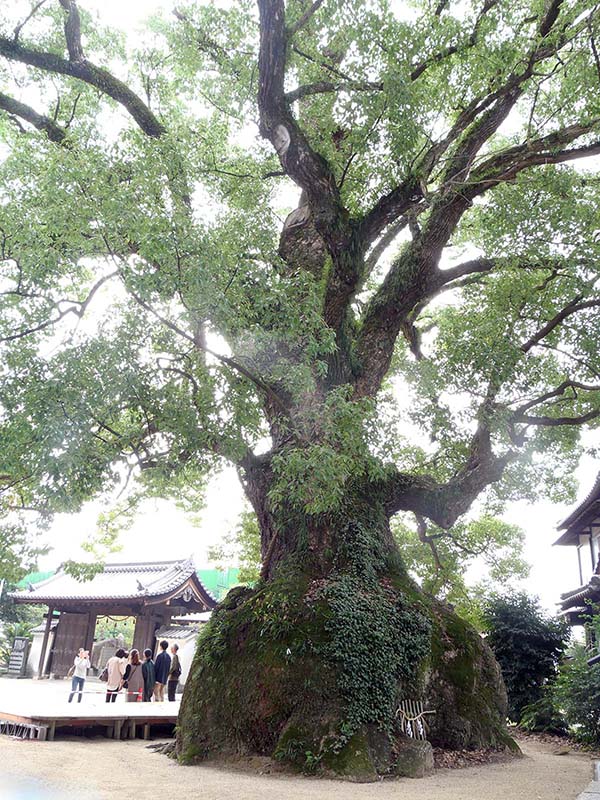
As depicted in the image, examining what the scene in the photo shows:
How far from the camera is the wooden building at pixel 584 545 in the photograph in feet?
53.3

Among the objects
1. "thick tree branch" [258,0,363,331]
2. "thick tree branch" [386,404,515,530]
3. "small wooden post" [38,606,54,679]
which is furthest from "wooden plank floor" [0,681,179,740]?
"small wooden post" [38,606,54,679]

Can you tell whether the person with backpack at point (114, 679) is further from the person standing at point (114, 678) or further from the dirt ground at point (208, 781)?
the dirt ground at point (208, 781)

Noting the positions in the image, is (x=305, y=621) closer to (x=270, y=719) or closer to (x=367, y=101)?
(x=270, y=719)

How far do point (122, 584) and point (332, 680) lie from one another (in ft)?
57.9

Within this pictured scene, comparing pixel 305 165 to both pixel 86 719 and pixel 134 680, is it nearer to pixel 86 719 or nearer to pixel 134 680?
pixel 86 719

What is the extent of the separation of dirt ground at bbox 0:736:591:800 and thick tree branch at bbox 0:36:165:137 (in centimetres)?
862

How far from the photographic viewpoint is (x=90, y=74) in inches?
348

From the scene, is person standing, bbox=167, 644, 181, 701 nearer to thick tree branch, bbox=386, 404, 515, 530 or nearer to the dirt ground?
the dirt ground

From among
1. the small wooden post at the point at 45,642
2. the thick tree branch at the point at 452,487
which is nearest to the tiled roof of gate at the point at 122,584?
the small wooden post at the point at 45,642

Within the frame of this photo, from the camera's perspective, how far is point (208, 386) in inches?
278

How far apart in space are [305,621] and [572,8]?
8.19m

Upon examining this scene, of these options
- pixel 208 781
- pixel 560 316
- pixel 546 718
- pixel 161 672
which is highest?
pixel 560 316

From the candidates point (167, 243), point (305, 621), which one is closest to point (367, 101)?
point (167, 243)

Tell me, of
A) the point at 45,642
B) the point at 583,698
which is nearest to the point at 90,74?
the point at 583,698
